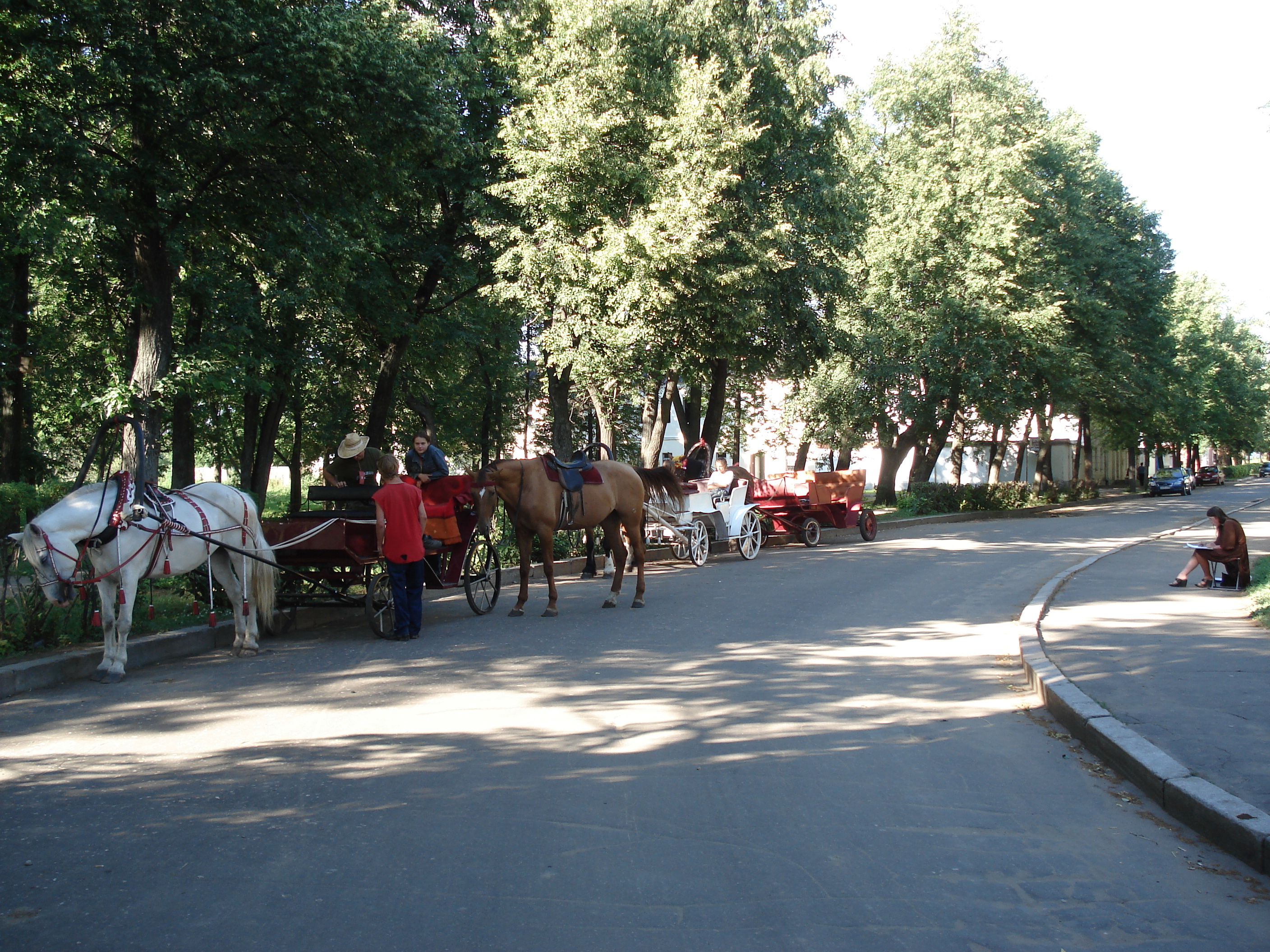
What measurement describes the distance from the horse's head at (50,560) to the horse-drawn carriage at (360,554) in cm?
239

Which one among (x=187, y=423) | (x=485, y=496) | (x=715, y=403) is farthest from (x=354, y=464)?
(x=715, y=403)

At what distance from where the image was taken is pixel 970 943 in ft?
12.6

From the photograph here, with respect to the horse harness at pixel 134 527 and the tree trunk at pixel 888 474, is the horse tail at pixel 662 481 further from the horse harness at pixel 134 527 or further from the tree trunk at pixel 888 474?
the tree trunk at pixel 888 474

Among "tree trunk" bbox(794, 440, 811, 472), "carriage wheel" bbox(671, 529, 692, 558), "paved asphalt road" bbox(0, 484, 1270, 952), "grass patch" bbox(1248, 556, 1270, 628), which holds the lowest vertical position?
"paved asphalt road" bbox(0, 484, 1270, 952)

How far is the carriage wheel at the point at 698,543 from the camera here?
1947cm

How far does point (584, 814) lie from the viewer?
17.2 feet

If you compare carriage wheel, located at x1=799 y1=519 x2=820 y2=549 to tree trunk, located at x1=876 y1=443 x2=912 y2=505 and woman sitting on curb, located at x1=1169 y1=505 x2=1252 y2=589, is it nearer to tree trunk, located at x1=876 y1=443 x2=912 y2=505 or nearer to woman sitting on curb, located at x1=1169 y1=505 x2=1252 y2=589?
woman sitting on curb, located at x1=1169 y1=505 x2=1252 y2=589

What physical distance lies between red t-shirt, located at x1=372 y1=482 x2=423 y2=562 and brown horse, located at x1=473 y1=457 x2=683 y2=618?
1605 mm

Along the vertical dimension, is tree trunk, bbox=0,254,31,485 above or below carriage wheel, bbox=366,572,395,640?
above

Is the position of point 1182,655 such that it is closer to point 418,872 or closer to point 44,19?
point 418,872

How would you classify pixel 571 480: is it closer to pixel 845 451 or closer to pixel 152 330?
pixel 152 330

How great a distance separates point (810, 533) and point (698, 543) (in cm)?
528

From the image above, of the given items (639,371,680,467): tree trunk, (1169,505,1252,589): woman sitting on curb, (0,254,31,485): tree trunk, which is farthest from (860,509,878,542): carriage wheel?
(0,254,31,485): tree trunk

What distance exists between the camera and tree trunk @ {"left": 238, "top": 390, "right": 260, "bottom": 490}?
24.6 meters
